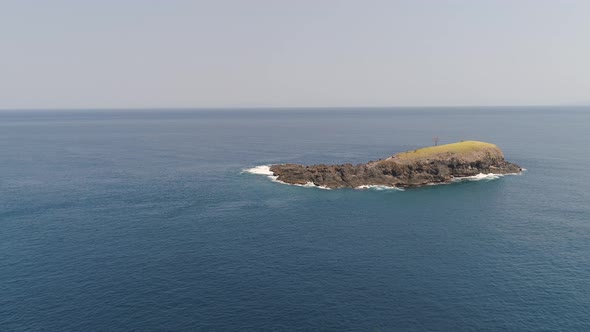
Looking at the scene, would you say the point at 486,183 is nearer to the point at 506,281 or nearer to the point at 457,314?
the point at 506,281

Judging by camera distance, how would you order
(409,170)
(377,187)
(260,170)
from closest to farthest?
(377,187), (409,170), (260,170)

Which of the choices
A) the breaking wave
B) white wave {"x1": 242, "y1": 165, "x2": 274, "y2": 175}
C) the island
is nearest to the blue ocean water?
the breaking wave

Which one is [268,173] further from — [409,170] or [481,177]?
[481,177]

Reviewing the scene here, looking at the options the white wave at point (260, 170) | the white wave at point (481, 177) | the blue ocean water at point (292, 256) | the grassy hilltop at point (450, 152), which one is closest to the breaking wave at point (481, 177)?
the white wave at point (481, 177)

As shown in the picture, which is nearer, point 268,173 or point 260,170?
point 268,173

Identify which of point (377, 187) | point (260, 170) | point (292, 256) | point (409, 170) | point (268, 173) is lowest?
point (292, 256)

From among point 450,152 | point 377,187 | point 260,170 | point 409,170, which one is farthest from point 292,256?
point 450,152
